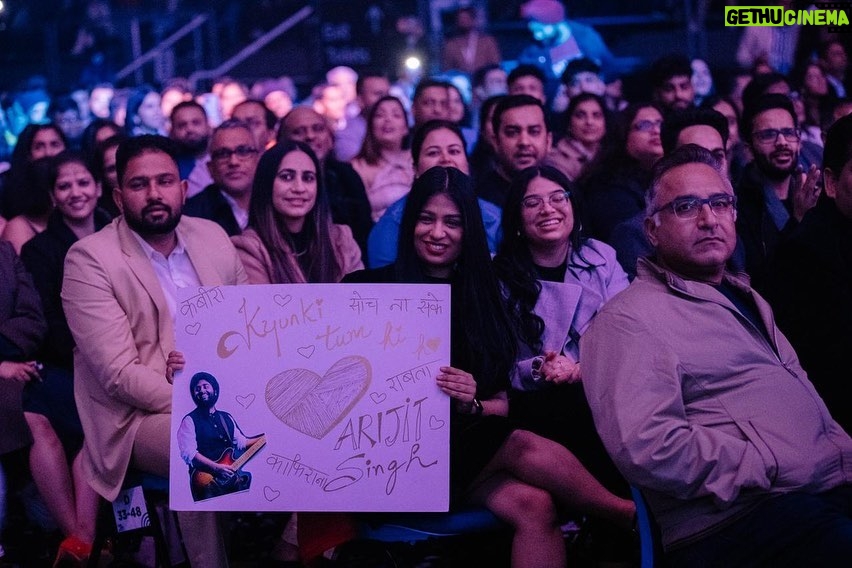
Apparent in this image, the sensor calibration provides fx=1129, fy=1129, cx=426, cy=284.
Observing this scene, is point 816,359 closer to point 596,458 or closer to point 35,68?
point 596,458

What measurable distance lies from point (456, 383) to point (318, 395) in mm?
431

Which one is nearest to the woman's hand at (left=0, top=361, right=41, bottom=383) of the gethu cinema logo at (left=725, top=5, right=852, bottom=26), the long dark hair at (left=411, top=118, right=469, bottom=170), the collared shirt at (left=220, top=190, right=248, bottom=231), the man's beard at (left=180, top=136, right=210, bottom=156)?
the collared shirt at (left=220, top=190, right=248, bottom=231)

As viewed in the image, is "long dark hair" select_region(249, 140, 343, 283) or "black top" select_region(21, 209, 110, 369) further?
"black top" select_region(21, 209, 110, 369)

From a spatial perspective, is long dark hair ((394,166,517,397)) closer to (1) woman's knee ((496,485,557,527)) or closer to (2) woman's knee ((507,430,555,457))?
(2) woman's knee ((507,430,555,457))

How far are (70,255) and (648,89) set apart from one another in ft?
16.3

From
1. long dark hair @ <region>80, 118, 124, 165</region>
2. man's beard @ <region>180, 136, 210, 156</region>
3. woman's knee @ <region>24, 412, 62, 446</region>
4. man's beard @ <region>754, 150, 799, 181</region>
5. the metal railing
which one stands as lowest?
woman's knee @ <region>24, 412, 62, 446</region>

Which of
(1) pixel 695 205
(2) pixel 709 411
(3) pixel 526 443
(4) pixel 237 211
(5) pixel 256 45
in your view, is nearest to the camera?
(2) pixel 709 411

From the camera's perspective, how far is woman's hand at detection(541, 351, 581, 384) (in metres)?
3.99

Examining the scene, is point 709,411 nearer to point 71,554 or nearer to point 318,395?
point 318,395

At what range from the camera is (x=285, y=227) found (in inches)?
200

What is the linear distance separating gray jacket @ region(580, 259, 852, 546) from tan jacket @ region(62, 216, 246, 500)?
1.74 meters

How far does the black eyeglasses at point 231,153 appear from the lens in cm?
612

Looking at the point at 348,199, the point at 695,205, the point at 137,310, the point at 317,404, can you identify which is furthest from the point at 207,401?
the point at 348,199

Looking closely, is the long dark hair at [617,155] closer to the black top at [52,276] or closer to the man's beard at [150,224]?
the man's beard at [150,224]
